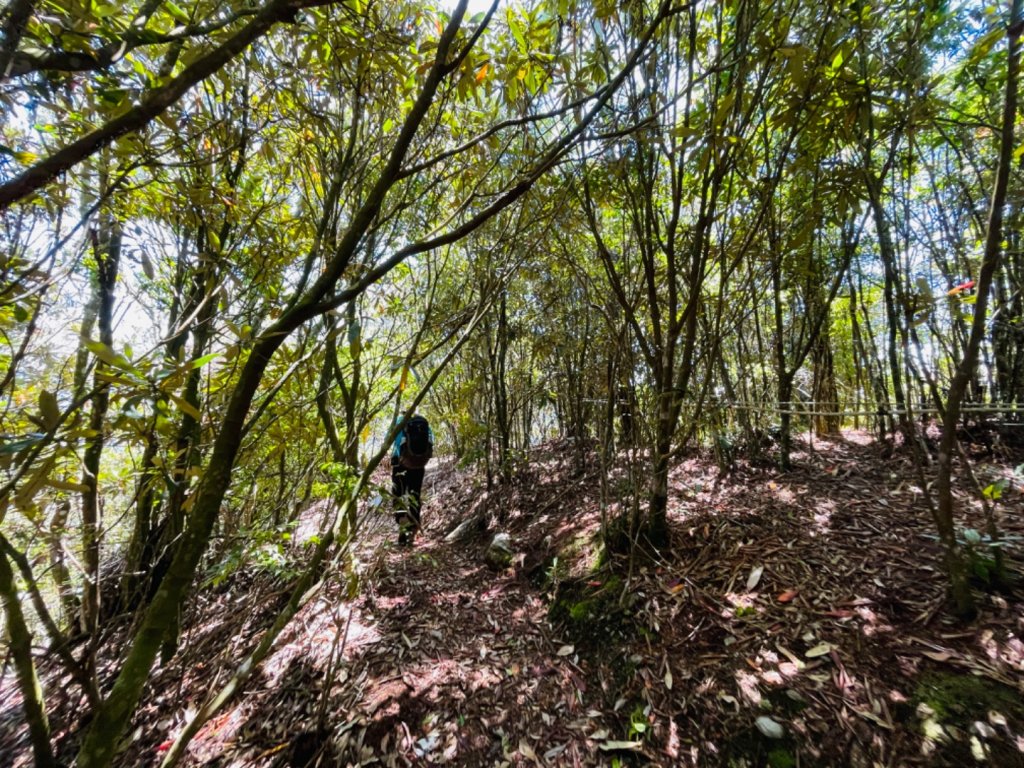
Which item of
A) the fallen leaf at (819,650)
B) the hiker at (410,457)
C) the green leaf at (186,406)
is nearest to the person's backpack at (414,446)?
the hiker at (410,457)

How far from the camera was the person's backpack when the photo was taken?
4824mm

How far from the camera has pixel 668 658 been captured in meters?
2.19

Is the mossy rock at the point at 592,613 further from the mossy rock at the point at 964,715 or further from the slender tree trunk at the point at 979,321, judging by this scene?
the slender tree trunk at the point at 979,321

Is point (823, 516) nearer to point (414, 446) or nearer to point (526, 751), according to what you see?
point (526, 751)

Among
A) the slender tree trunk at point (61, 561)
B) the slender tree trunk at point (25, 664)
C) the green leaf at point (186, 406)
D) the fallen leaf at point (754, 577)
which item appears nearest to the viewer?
the green leaf at point (186, 406)

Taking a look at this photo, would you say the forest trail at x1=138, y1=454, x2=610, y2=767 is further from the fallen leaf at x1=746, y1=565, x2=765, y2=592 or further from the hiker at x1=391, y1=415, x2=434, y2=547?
the hiker at x1=391, y1=415, x2=434, y2=547

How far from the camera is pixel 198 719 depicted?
1.40 metres

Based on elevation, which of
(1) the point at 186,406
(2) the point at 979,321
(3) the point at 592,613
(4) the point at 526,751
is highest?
(2) the point at 979,321

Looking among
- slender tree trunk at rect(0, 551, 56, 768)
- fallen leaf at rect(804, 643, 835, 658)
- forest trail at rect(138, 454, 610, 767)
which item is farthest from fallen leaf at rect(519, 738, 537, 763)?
slender tree trunk at rect(0, 551, 56, 768)

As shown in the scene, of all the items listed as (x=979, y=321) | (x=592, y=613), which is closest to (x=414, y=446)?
(x=592, y=613)

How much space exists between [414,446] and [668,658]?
11.4 feet

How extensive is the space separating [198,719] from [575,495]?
3.61 m

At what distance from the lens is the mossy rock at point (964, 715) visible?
139 centimetres

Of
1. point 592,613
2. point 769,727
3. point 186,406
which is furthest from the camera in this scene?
point 592,613
